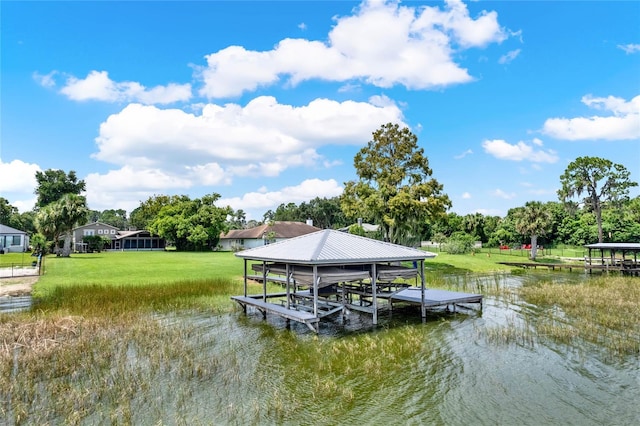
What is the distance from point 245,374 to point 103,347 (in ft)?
14.7

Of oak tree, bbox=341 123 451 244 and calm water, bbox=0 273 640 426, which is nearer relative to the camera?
calm water, bbox=0 273 640 426

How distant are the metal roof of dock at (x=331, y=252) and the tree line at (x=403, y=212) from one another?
1553cm

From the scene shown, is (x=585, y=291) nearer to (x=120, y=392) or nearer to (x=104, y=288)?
(x=120, y=392)

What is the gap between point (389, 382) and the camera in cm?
872

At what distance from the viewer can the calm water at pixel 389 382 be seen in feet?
23.5

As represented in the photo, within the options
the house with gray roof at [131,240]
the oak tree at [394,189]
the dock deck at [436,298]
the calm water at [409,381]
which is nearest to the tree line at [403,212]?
the oak tree at [394,189]

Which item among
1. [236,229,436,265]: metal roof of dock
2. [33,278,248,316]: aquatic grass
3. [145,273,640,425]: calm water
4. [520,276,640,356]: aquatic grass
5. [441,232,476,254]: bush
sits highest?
[236,229,436,265]: metal roof of dock

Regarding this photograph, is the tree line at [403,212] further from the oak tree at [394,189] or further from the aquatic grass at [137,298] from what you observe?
the aquatic grass at [137,298]

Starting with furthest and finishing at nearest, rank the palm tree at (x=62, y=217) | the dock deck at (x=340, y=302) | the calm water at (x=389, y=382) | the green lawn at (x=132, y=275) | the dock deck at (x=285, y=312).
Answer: the palm tree at (x=62, y=217) → the green lawn at (x=132, y=275) → the dock deck at (x=340, y=302) → the dock deck at (x=285, y=312) → the calm water at (x=389, y=382)

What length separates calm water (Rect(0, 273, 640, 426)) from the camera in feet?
23.5

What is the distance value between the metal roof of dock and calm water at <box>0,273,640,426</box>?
7.99 feet

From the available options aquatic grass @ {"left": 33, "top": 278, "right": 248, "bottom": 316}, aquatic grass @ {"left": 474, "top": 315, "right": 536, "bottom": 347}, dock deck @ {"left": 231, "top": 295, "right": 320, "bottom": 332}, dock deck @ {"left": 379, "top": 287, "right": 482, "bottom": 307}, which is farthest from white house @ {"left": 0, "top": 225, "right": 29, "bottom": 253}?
aquatic grass @ {"left": 474, "top": 315, "right": 536, "bottom": 347}

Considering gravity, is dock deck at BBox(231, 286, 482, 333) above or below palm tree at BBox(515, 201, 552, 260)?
below

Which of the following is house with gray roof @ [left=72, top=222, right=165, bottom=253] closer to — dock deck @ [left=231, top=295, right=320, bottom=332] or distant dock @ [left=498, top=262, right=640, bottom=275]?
distant dock @ [left=498, top=262, right=640, bottom=275]
